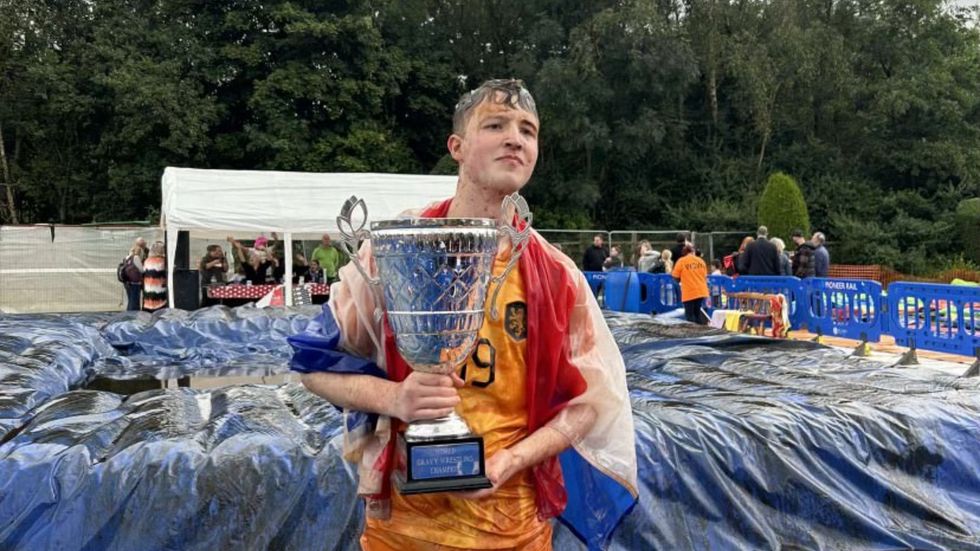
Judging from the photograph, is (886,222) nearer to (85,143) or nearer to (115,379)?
(115,379)

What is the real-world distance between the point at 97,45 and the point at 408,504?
28.1 meters

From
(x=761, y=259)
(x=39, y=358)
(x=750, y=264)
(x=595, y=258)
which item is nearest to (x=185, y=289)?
(x=39, y=358)

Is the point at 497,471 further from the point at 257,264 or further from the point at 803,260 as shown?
the point at 257,264

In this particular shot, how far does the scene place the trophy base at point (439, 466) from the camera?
Result: 133 centimetres

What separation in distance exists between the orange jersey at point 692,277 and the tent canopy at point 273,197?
12.5 ft

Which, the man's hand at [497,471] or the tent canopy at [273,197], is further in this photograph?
the tent canopy at [273,197]

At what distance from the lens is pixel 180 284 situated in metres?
12.1

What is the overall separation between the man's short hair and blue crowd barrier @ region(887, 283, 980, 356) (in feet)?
25.1

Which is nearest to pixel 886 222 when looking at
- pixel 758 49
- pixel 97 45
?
pixel 758 49

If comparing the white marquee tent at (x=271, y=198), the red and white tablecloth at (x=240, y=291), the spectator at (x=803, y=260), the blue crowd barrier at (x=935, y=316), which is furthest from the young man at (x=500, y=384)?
the red and white tablecloth at (x=240, y=291)

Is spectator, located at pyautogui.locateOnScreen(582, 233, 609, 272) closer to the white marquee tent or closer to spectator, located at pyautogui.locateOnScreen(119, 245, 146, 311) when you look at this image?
the white marquee tent

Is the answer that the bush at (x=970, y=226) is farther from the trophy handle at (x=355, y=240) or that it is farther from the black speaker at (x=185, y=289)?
the trophy handle at (x=355, y=240)

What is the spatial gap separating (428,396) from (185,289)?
38.9ft

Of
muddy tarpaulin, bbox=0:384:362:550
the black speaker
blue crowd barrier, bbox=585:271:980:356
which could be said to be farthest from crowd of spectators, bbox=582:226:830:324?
muddy tarpaulin, bbox=0:384:362:550
